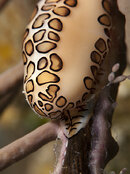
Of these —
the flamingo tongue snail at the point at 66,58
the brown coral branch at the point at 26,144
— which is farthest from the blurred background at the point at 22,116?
the brown coral branch at the point at 26,144

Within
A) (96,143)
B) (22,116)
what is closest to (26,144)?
(96,143)

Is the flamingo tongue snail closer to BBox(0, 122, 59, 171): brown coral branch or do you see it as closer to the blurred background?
BBox(0, 122, 59, 171): brown coral branch

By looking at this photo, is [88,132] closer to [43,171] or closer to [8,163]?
[8,163]

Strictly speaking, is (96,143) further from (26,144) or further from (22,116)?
(22,116)

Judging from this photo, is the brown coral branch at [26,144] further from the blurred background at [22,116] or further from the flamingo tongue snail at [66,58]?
the blurred background at [22,116]

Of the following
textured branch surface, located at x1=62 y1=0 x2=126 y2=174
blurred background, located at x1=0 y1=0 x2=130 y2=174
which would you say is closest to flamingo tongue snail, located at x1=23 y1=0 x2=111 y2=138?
textured branch surface, located at x1=62 y1=0 x2=126 y2=174
